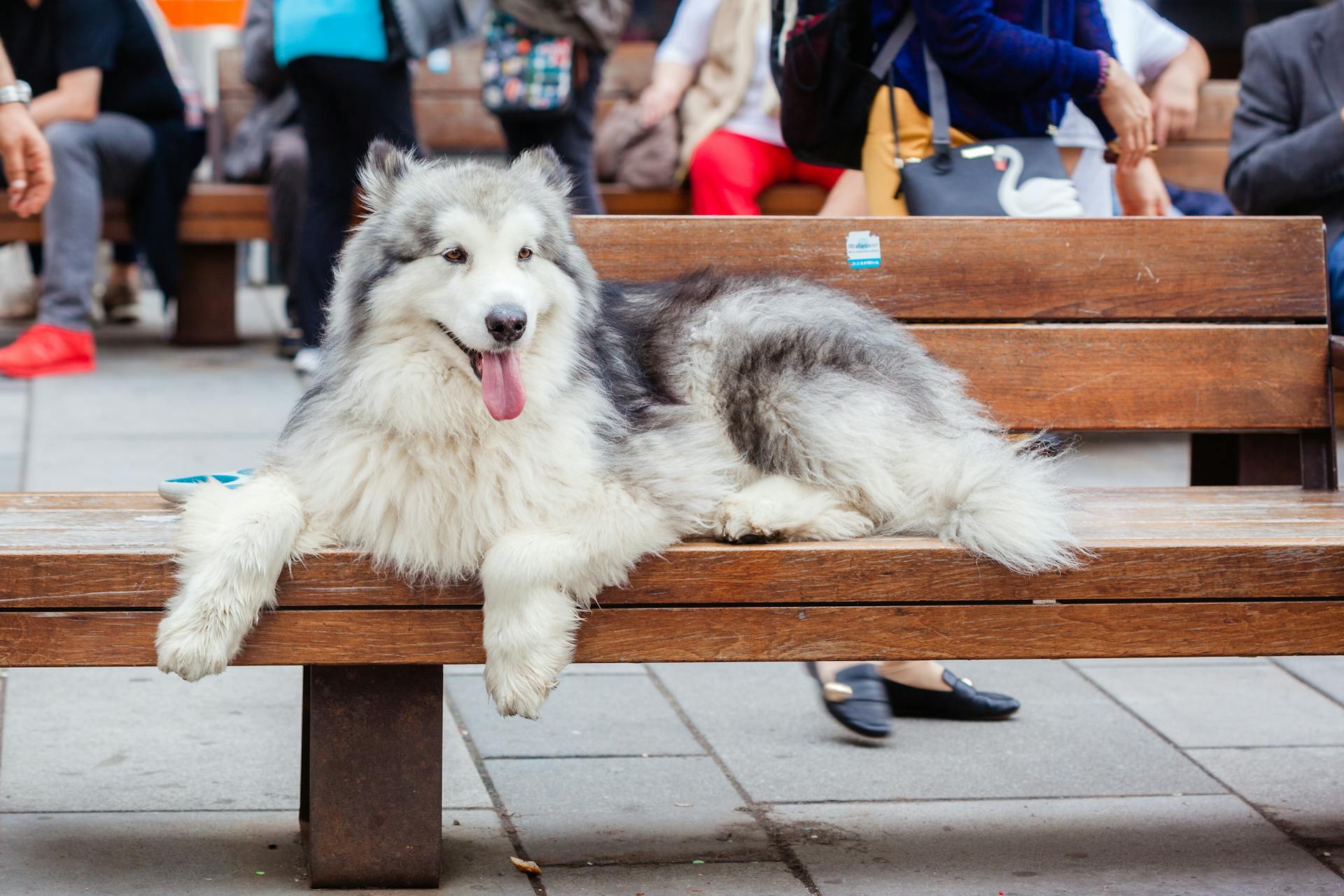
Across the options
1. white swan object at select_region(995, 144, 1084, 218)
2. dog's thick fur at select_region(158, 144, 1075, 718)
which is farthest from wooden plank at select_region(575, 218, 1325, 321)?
dog's thick fur at select_region(158, 144, 1075, 718)

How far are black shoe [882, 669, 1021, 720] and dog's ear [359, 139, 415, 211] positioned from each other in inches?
77.0

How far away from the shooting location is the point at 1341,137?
4.80 meters

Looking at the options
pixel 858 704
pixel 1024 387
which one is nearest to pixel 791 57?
pixel 1024 387

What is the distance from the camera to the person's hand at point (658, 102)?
25.0ft

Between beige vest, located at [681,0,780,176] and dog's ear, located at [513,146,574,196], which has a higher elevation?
beige vest, located at [681,0,780,176]

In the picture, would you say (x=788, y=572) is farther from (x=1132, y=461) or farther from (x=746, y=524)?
(x=1132, y=461)

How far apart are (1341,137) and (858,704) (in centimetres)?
232

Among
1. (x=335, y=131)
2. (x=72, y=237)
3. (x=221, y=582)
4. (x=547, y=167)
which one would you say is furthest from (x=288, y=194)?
(x=221, y=582)

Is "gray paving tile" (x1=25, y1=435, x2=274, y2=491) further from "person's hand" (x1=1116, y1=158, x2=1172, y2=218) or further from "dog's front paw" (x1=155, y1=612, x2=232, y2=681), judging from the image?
"person's hand" (x1=1116, y1=158, x2=1172, y2=218)

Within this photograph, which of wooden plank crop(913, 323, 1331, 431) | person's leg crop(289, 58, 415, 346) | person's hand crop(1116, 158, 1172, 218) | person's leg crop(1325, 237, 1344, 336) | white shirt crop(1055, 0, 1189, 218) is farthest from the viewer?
white shirt crop(1055, 0, 1189, 218)

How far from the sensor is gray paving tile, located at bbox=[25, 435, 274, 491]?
5.75m

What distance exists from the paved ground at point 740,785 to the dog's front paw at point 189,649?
0.56 meters

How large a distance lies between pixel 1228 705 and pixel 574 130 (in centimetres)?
363

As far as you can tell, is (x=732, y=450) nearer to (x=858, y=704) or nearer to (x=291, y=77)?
(x=858, y=704)
